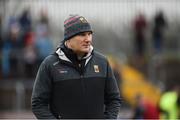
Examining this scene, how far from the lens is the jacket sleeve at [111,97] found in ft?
22.0

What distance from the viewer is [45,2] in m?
22.1

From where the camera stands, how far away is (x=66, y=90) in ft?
21.3

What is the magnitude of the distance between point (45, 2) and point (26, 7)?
60 centimetres

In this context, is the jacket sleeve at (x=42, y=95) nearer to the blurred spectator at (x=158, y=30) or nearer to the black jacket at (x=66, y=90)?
the black jacket at (x=66, y=90)

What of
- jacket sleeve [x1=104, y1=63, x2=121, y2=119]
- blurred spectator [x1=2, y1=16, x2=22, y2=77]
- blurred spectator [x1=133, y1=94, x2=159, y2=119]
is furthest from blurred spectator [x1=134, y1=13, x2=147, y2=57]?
jacket sleeve [x1=104, y1=63, x2=121, y2=119]

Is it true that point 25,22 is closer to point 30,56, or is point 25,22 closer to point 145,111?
point 30,56

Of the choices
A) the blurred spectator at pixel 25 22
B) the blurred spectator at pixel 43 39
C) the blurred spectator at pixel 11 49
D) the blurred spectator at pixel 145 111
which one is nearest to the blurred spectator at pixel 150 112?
the blurred spectator at pixel 145 111

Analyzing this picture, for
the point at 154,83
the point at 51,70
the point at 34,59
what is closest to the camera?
the point at 51,70

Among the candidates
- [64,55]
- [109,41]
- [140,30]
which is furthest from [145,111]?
[109,41]

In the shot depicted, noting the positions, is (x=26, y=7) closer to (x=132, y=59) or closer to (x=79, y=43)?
(x=132, y=59)

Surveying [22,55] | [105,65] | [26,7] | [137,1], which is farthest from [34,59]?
[105,65]

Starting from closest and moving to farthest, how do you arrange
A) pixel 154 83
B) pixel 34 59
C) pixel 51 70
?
pixel 51 70 < pixel 34 59 < pixel 154 83

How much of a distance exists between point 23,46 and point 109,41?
3317mm

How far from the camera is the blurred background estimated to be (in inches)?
801
